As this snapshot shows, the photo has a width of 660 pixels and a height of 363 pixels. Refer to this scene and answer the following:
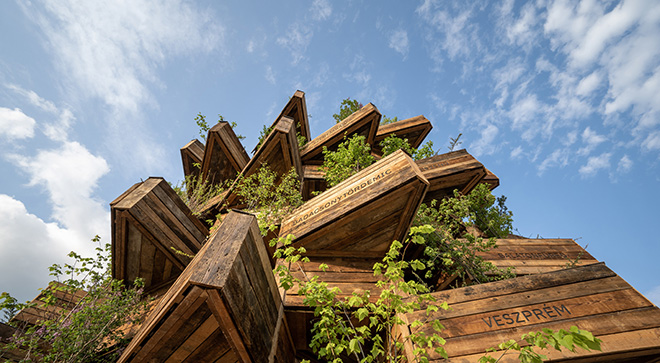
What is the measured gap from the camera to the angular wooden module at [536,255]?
5.53m

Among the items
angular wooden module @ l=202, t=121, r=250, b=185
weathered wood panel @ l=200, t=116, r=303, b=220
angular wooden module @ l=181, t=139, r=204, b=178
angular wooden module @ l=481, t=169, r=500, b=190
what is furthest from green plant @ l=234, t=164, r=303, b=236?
angular wooden module @ l=481, t=169, r=500, b=190

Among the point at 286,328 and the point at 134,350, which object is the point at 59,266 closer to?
the point at 134,350

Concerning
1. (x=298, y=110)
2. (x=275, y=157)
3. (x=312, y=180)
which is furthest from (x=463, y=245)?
(x=298, y=110)

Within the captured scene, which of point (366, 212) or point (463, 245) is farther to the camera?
point (463, 245)

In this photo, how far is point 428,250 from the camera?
5.05m

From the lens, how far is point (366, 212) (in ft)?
14.1

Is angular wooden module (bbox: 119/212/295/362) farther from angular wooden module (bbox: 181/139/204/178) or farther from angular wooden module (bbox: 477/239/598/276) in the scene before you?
angular wooden module (bbox: 181/139/204/178)

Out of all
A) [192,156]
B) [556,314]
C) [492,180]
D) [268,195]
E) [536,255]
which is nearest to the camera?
[556,314]

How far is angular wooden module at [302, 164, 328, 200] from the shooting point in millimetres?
10133

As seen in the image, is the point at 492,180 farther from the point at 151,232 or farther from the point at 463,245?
the point at 151,232

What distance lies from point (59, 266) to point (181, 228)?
67.6 inches

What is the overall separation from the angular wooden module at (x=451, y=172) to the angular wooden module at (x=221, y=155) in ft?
20.6

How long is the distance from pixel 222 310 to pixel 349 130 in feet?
27.1

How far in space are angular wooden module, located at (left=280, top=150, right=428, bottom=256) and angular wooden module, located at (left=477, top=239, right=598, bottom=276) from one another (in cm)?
259
